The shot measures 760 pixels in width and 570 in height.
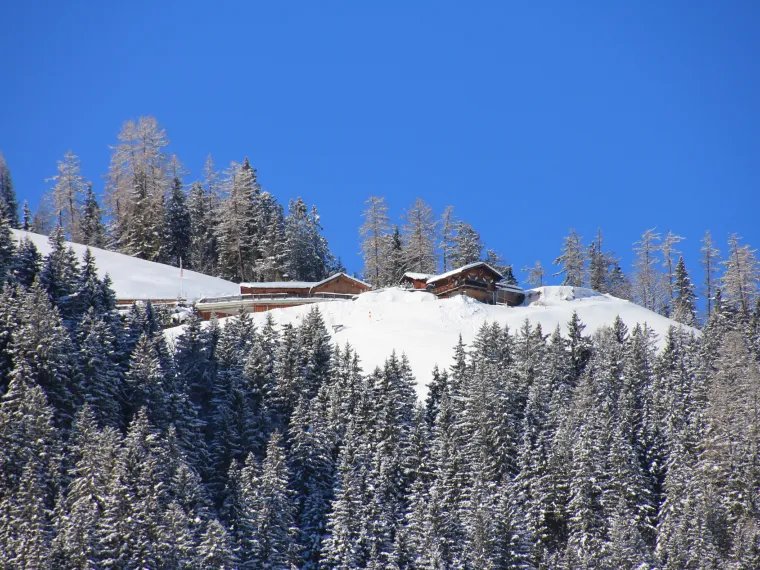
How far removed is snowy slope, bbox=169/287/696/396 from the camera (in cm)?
7481

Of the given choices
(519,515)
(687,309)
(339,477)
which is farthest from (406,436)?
(687,309)

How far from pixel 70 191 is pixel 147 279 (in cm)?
2929

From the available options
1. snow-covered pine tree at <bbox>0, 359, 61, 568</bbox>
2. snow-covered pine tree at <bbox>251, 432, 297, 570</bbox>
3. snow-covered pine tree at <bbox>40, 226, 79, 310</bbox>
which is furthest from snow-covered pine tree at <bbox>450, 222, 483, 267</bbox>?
snow-covered pine tree at <bbox>0, 359, 61, 568</bbox>

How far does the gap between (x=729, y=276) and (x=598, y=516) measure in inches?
1878

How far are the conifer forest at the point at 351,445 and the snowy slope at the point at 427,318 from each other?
347 centimetres

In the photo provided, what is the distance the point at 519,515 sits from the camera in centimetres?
5247

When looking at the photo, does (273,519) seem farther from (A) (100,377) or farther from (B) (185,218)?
(B) (185,218)

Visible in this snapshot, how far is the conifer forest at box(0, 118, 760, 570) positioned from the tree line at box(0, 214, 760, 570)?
0.46ft

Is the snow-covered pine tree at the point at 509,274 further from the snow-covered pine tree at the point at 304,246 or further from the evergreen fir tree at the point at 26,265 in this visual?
the evergreen fir tree at the point at 26,265

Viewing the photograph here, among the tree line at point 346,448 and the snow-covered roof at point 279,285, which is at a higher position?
the snow-covered roof at point 279,285

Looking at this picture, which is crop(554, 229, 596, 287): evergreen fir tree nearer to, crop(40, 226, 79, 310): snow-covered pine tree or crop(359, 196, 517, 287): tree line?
crop(359, 196, 517, 287): tree line

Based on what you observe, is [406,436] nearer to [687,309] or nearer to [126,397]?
[126,397]

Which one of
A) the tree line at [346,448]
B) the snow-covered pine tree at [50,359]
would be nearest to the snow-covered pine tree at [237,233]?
the tree line at [346,448]

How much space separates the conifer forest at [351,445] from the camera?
4650 cm
